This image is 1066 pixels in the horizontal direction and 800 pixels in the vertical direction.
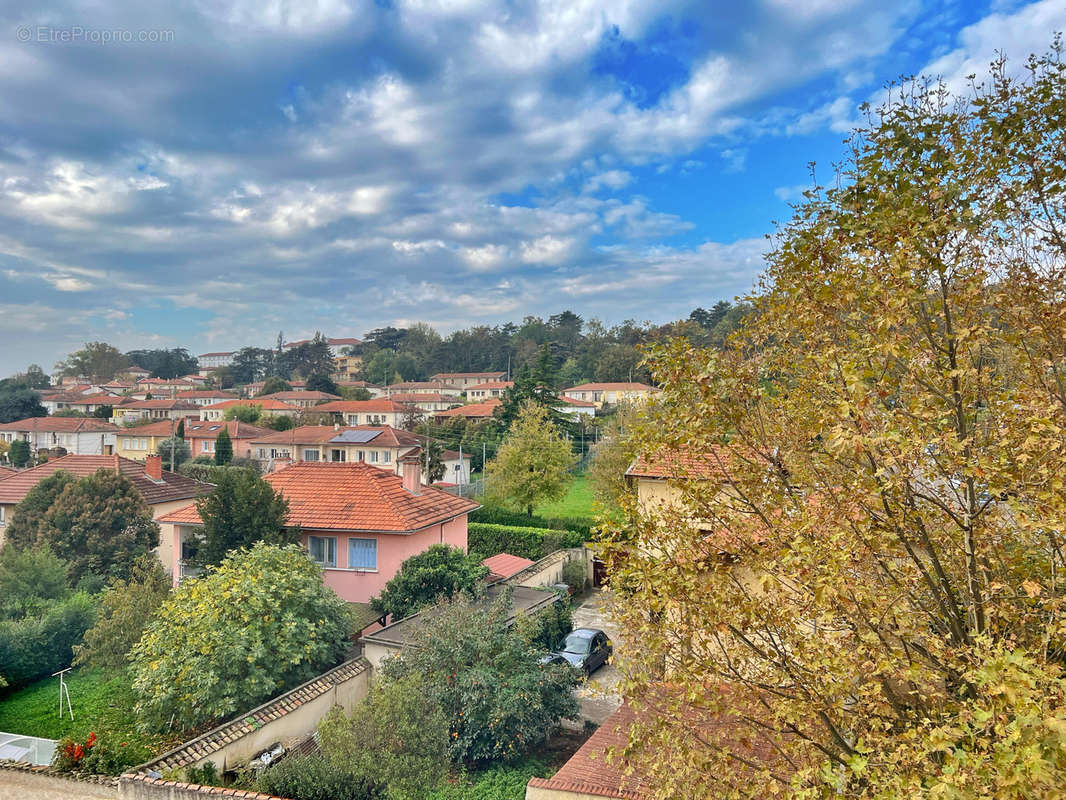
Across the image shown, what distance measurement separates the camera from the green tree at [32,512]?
2222 cm

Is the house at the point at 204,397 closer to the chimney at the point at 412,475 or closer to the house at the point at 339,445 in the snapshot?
the house at the point at 339,445

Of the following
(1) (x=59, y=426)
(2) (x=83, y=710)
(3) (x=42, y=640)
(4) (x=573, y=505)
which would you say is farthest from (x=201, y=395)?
(2) (x=83, y=710)

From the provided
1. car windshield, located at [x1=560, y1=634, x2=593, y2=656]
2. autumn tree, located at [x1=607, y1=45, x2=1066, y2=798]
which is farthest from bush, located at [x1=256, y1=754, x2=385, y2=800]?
car windshield, located at [x1=560, y1=634, x2=593, y2=656]

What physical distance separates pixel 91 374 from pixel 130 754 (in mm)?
125434

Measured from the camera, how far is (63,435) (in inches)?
2206

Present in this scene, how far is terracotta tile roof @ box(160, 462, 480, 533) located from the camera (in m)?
20.6

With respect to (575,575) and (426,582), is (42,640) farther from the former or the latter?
(575,575)

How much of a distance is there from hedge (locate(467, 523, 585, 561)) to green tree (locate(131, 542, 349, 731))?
13.8 m

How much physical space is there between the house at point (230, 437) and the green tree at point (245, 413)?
8.46 metres

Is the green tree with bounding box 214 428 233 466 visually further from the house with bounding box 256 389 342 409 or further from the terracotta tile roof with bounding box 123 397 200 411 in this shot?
the terracotta tile roof with bounding box 123 397 200 411

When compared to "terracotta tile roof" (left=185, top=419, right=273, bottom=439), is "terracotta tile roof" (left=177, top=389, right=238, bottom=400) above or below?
above

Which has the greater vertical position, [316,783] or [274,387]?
[274,387]

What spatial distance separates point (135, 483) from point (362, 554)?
13.2 meters

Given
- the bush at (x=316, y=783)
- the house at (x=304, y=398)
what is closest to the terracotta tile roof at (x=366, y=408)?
the house at (x=304, y=398)
